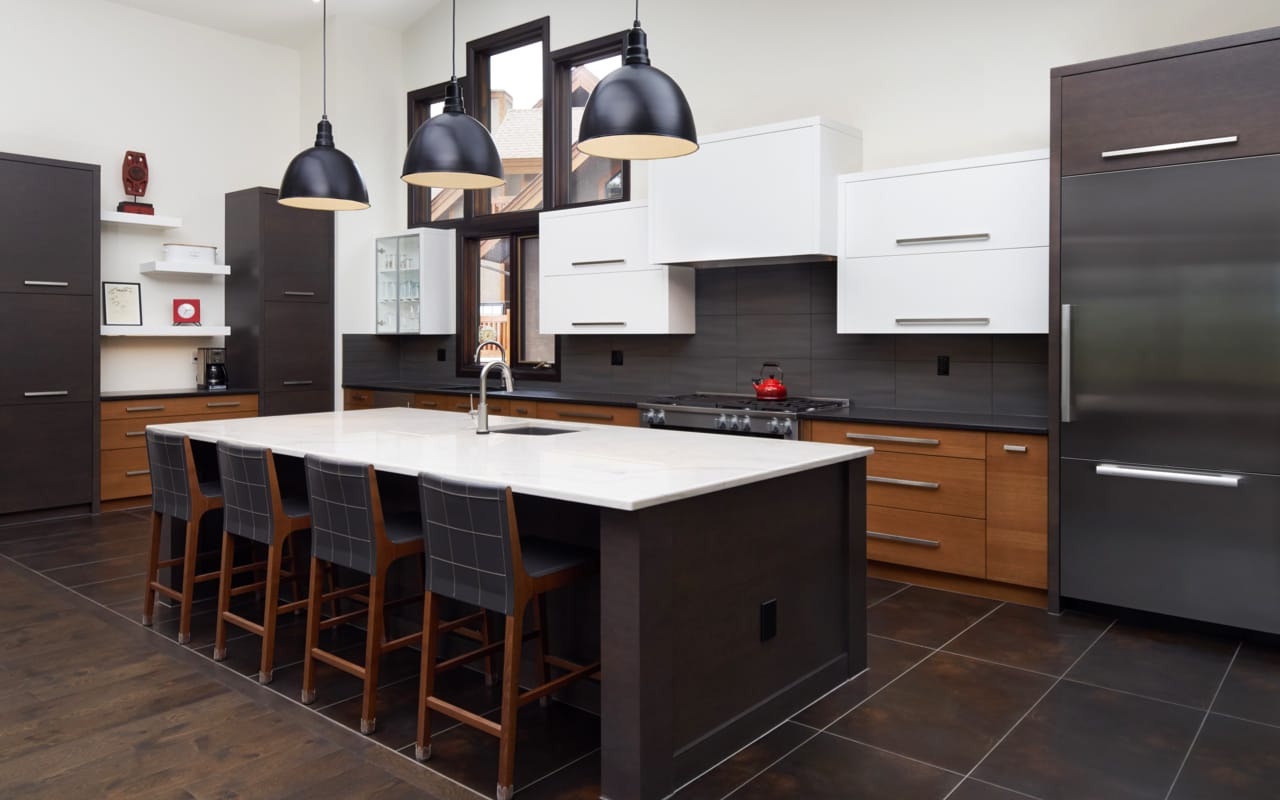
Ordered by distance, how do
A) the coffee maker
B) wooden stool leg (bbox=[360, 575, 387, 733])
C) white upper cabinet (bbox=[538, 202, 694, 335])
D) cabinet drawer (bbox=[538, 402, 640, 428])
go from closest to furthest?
wooden stool leg (bbox=[360, 575, 387, 733]) → cabinet drawer (bbox=[538, 402, 640, 428]) → white upper cabinet (bbox=[538, 202, 694, 335]) → the coffee maker

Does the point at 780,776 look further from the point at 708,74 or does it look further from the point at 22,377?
the point at 22,377

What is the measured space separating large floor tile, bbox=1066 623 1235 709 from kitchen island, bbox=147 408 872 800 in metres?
0.86

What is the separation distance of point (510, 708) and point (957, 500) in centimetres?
254

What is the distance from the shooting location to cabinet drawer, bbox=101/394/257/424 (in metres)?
6.11

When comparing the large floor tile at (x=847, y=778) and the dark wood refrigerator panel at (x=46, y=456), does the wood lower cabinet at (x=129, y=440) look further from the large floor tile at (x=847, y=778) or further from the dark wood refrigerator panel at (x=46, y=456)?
the large floor tile at (x=847, y=778)

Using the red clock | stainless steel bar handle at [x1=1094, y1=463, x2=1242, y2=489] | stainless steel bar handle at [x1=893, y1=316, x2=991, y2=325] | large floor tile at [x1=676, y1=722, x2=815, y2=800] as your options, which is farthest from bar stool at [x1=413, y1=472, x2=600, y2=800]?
the red clock

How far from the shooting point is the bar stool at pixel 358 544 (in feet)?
9.07

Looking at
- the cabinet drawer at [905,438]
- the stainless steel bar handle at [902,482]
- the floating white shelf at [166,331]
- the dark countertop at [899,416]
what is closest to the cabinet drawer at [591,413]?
the dark countertop at [899,416]

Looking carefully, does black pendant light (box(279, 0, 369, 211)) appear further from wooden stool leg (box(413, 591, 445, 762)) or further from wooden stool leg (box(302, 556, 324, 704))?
wooden stool leg (box(413, 591, 445, 762))

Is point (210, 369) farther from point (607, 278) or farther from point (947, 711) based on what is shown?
point (947, 711)

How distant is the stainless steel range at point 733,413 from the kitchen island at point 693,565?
109 cm

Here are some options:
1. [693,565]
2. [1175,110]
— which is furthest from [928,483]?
[693,565]

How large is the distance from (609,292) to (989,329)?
240cm

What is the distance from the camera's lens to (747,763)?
252cm
